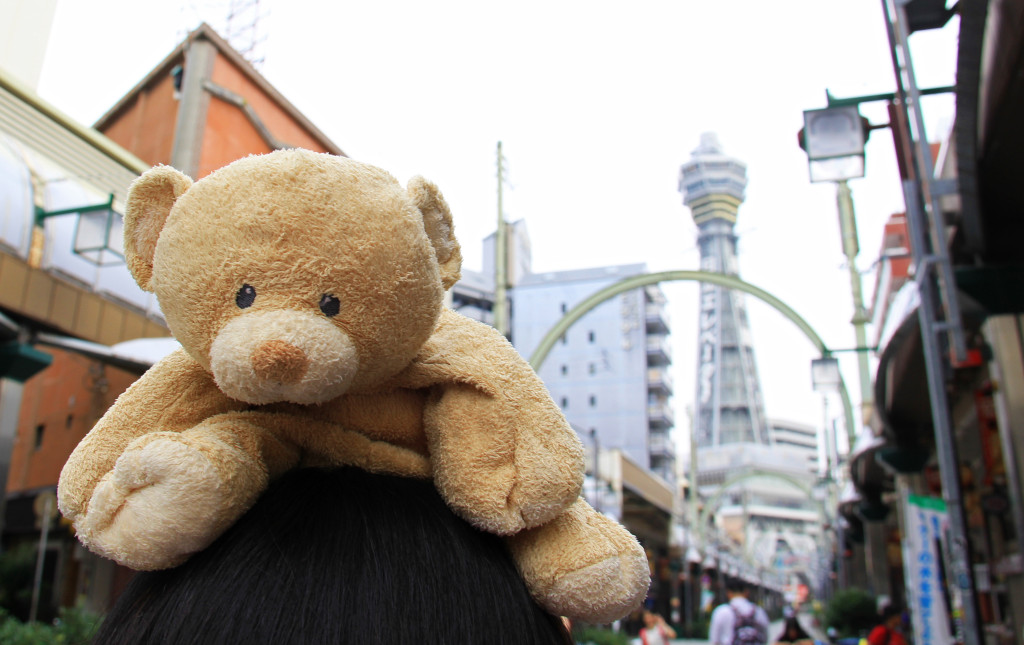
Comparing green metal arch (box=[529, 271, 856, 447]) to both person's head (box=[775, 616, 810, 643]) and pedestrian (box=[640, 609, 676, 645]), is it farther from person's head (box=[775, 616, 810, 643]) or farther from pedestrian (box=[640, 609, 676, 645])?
person's head (box=[775, 616, 810, 643])

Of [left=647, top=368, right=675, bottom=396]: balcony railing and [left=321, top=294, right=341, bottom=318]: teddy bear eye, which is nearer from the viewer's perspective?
[left=321, top=294, right=341, bottom=318]: teddy bear eye

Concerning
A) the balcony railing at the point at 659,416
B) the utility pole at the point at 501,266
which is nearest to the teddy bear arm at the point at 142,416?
the utility pole at the point at 501,266

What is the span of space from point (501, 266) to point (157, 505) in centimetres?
952

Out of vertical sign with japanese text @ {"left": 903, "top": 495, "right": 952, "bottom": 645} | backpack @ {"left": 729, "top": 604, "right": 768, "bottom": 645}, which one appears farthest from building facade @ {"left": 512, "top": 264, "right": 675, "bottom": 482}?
backpack @ {"left": 729, "top": 604, "right": 768, "bottom": 645}

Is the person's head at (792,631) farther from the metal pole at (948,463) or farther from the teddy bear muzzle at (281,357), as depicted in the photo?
the teddy bear muzzle at (281,357)

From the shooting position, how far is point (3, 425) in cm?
963

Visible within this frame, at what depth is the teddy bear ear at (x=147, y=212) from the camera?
1178 millimetres

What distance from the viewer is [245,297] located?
1.07 meters

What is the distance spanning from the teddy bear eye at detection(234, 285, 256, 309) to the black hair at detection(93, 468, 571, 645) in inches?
11.9

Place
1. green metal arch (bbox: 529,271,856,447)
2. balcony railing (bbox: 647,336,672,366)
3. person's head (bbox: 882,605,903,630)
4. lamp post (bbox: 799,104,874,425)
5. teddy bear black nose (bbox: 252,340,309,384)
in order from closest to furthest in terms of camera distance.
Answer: teddy bear black nose (bbox: 252,340,309,384)
lamp post (bbox: 799,104,874,425)
green metal arch (bbox: 529,271,856,447)
person's head (bbox: 882,605,903,630)
balcony railing (bbox: 647,336,672,366)

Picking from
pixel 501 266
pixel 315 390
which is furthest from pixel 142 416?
pixel 501 266

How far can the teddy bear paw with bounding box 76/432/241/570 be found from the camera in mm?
978

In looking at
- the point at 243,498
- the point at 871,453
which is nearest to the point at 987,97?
the point at 243,498

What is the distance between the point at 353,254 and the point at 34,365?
10028 mm
